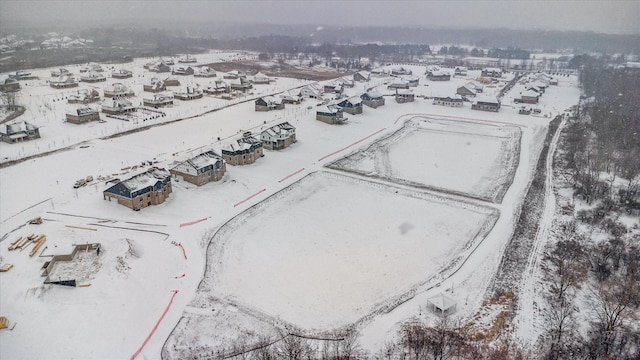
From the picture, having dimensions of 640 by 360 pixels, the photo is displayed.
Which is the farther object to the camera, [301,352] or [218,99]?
[218,99]

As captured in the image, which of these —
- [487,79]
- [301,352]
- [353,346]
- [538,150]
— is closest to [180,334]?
[301,352]

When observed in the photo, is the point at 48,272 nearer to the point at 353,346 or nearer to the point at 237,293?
the point at 237,293

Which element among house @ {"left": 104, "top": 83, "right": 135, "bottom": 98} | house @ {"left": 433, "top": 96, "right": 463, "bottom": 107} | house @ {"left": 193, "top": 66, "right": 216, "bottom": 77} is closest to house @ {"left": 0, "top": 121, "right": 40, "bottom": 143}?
house @ {"left": 104, "top": 83, "right": 135, "bottom": 98}

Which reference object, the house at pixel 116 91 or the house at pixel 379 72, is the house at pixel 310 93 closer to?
the house at pixel 116 91

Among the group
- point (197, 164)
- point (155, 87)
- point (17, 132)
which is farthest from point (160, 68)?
point (197, 164)

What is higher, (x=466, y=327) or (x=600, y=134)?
(x=600, y=134)

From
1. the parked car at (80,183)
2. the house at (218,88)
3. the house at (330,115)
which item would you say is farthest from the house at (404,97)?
the parked car at (80,183)
